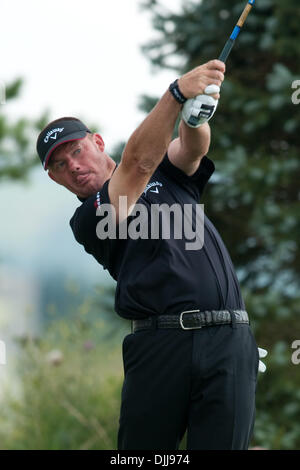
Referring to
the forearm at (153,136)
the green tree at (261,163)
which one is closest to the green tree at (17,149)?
the green tree at (261,163)

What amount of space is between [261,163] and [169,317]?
2940 millimetres

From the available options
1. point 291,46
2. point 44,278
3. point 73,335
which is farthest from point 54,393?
point 44,278

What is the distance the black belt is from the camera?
9.21 ft

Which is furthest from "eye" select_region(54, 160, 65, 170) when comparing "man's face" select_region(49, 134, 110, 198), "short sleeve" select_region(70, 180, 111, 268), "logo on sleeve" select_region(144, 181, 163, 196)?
"logo on sleeve" select_region(144, 181, 163, 196)

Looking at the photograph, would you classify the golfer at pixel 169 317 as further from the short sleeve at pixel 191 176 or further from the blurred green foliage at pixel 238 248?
the blurred green foliage at pixel 238 248

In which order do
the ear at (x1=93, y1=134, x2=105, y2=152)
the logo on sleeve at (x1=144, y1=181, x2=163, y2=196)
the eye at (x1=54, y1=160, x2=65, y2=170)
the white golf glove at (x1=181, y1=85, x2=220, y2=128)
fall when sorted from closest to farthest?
the white golf glove at (x1=181, y1=85, x2=220, y2=128), the logo on sleeve at (x1=144, y1=181, x2=163, y2=196), the eye at (x1=54, y1=160, x2=65, y2=170), the ear at (x1=93, y1=134, x2=105, y2=152)

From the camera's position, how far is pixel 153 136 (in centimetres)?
Result: 264

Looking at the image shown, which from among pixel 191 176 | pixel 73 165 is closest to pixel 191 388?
pixel 191 176

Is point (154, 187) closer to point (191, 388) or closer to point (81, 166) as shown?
point (81, 166)

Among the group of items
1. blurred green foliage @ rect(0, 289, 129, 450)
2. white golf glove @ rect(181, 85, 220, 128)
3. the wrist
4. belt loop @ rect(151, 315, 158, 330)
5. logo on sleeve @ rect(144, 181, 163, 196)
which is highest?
the wrist

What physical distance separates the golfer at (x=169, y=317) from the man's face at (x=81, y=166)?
0.05 meters

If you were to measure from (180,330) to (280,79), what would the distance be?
2943mm

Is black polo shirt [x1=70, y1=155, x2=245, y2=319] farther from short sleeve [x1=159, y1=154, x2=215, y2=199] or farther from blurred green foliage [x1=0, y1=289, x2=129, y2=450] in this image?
blurred green foliage [x1=0, y1=289, x2=129, y2=450]

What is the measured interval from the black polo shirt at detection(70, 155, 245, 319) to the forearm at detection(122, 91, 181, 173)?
0.72ft
